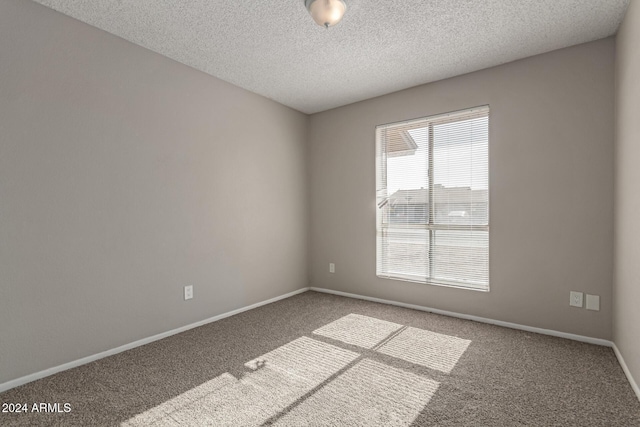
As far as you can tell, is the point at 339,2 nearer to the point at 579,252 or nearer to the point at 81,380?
the point at 579,252

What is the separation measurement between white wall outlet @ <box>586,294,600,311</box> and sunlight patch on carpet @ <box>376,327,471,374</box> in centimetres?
102

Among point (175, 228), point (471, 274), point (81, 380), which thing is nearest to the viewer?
point (81, 380)

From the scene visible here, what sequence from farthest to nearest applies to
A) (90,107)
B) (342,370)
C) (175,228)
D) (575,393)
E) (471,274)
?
(471,274), (175,228), (90,107), (342,370), (575,393)

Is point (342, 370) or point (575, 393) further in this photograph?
A: point (342, 370)

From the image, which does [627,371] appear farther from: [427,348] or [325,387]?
[325,387]

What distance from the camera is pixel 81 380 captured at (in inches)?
83.4

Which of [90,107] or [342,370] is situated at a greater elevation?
[90,107]

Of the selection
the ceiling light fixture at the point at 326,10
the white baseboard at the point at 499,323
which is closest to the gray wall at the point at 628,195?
the white baseboard at the point at 499,323

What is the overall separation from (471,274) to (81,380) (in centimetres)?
334

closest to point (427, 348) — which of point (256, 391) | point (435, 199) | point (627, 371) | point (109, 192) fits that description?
point (627, 371)

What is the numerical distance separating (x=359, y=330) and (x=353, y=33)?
2532 mm

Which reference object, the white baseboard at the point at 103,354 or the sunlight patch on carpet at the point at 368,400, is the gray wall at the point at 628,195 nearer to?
the sunlight patch on carpet at the point at 368,400

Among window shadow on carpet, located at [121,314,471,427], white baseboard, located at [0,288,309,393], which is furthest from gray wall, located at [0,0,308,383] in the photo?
window shadow on carpet, located at [121,314,471,427]

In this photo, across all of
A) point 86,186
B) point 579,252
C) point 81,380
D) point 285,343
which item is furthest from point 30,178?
point 579,252
